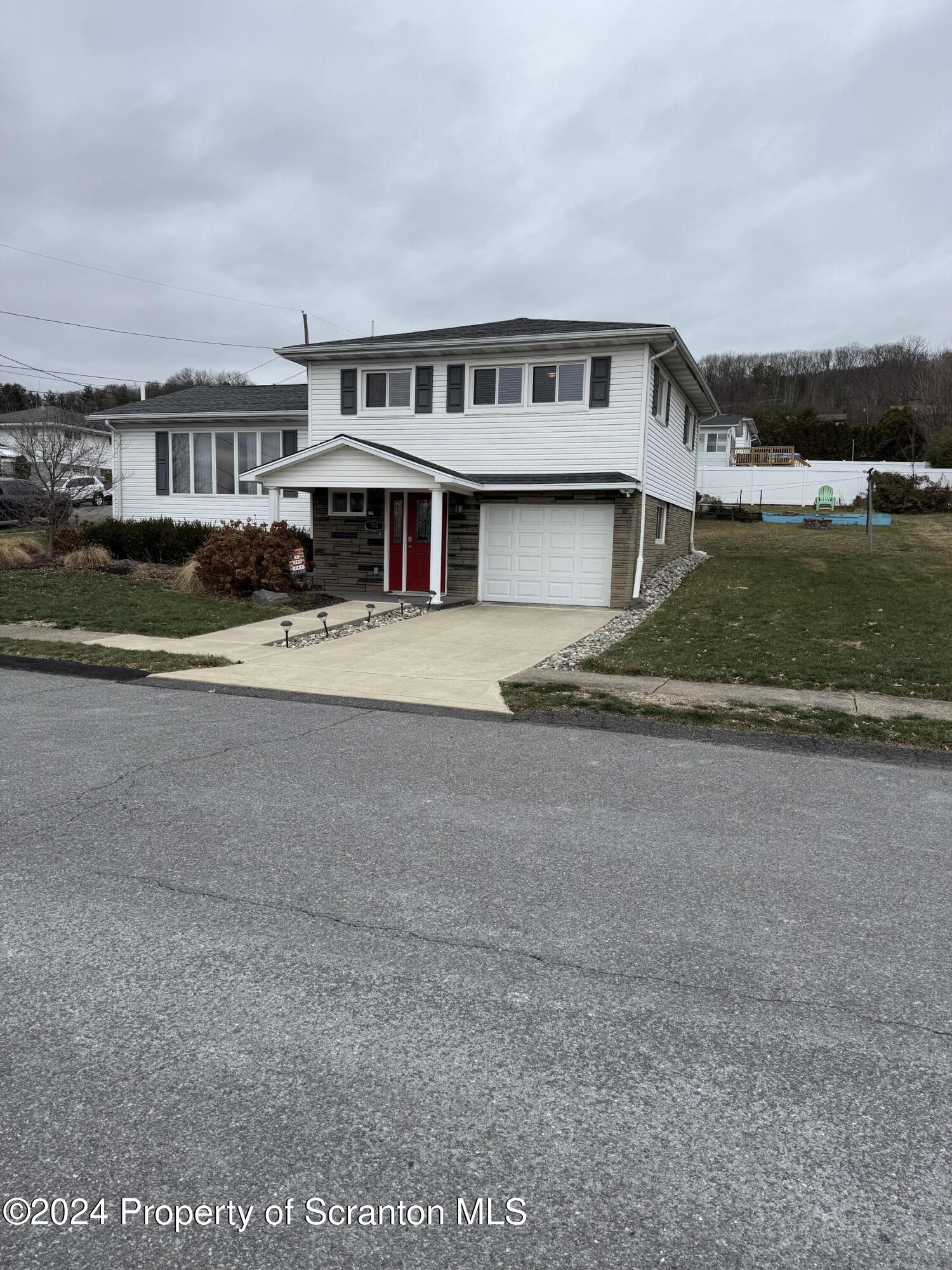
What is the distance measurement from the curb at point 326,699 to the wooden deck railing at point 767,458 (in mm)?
38228

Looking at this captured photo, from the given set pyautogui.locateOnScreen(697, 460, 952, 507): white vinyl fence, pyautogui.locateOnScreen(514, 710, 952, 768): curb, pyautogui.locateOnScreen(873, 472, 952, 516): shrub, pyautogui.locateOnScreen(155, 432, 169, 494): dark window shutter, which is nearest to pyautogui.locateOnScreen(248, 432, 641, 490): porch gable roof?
pyautogui.locateOnScreen(155, 432, 169, 494): dark window shutter

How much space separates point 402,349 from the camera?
1841cm

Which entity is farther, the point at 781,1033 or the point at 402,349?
the point at 402,349

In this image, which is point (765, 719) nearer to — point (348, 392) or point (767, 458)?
point (348, 392)

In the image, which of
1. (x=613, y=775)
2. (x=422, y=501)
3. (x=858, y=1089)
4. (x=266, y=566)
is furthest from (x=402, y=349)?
(x=858, y=1089)

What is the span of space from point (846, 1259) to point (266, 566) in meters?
16.9

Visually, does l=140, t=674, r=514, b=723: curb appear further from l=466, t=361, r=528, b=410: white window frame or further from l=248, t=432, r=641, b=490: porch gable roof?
l=466, t=361, r=528, b=410: white window frame

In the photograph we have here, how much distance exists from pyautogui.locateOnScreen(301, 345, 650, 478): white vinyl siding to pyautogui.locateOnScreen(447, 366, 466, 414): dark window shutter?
3.7 inches

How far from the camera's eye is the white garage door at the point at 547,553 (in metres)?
17.9

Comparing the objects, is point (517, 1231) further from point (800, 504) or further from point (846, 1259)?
point (800, 504)

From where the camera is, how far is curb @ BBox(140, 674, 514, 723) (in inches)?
339

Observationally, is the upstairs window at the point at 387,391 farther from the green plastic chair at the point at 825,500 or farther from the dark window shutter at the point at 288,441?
the green plastic chair at the point at 825,500

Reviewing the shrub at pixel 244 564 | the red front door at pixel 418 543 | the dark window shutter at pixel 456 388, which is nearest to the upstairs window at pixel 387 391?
the dark window shutter at pixel 456 388

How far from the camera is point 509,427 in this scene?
18344 millimetres
